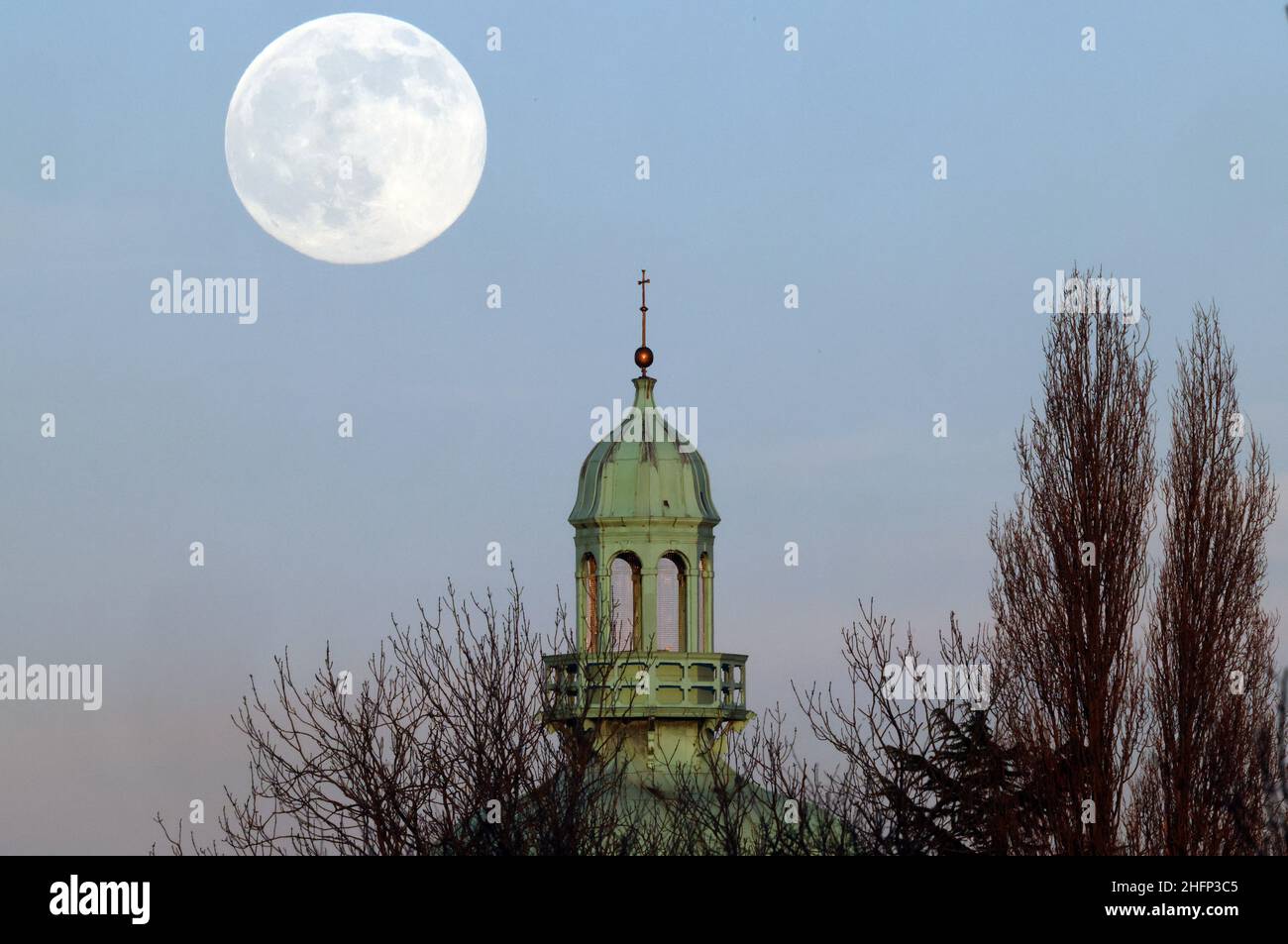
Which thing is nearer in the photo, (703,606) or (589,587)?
(589,587)

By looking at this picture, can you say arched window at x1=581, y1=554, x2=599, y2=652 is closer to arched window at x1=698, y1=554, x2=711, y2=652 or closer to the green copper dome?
the green copper dome

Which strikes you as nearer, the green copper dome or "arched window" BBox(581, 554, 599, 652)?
"arched window" BBox(581, 554, 599, 652)

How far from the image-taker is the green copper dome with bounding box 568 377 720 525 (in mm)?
46594

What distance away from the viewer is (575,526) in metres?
46.9

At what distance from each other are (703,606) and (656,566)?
1.22 metres

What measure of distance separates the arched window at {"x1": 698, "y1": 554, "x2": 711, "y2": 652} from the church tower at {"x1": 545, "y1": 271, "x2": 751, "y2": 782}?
2cm

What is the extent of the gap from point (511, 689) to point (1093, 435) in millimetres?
12162

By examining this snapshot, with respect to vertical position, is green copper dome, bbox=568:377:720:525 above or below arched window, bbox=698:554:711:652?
above

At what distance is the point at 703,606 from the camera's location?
46.9m

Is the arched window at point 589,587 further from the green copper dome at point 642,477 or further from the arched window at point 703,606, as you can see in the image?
the arched window at point 703,606

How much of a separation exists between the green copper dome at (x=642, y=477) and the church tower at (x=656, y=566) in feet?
0.06

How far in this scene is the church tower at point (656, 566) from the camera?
45312 mm

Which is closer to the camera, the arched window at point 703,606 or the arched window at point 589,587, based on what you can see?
the arched window at point 589,587
